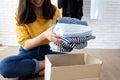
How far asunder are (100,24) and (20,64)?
70.7 inches

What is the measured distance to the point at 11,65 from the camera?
1.42 metres

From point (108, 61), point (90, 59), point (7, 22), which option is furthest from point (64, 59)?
point (7, 22)

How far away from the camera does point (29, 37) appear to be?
1.47 meters

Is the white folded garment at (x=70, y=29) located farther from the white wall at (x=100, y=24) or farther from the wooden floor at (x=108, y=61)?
the white wall at (x=100, y=24)

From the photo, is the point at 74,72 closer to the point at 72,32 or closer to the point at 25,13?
the point at 72,32

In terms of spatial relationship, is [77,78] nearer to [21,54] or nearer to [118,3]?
[21,54]

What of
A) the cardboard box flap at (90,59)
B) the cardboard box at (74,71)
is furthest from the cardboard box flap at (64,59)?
the cardboard box at (74,71)

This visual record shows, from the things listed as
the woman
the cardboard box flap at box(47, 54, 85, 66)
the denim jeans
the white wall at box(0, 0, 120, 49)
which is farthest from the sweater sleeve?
the white wall at box(0, 0, 120, 49)

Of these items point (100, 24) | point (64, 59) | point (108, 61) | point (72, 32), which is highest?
point (72, 32)

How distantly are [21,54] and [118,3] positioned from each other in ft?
6.01

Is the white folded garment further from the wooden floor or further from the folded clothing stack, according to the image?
the wooden floor

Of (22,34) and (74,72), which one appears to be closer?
(74,72)

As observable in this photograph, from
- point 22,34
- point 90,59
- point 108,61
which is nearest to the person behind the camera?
point 90,59

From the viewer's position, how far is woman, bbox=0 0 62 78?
1432mm
